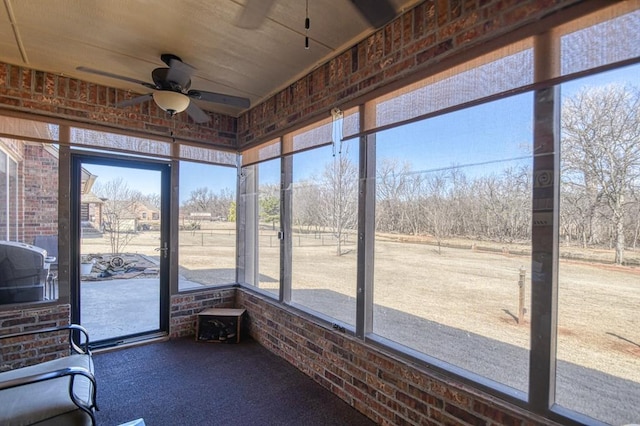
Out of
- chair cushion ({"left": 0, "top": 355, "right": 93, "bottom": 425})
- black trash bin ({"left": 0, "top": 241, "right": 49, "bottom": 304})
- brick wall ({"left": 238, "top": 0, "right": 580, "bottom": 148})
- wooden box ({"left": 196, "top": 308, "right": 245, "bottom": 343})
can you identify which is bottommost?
wooden box ({"left": 196, "top": 308, "right": 245, "bottom": 343})

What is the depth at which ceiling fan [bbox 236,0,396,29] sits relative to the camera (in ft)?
4.73

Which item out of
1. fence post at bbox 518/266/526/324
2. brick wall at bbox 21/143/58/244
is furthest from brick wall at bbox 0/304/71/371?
fence post at bbox 518/266/526/324

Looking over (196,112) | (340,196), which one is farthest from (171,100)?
(340,196)

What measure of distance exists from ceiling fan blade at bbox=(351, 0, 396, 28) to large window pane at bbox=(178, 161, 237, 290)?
3.06 metres

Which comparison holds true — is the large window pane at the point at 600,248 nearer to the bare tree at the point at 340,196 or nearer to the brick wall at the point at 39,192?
the bare tree at the point at 340,196

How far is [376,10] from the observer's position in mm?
1489

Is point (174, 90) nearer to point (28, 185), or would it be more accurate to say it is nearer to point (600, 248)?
point (28, 185)

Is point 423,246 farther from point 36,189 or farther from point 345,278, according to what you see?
point 36,189

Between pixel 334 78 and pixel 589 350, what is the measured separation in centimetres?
246

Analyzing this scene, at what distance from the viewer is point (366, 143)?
2412 millimetres

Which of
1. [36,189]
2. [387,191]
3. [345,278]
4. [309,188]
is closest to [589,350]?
[387,191]

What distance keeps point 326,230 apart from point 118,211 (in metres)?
2.54

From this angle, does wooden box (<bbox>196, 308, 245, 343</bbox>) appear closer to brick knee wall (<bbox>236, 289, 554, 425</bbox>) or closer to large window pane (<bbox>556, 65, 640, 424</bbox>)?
brick knee wall (<bbox>236, 289, 554, 425</bbox>)

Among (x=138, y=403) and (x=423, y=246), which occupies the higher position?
(x=423, y=246)
